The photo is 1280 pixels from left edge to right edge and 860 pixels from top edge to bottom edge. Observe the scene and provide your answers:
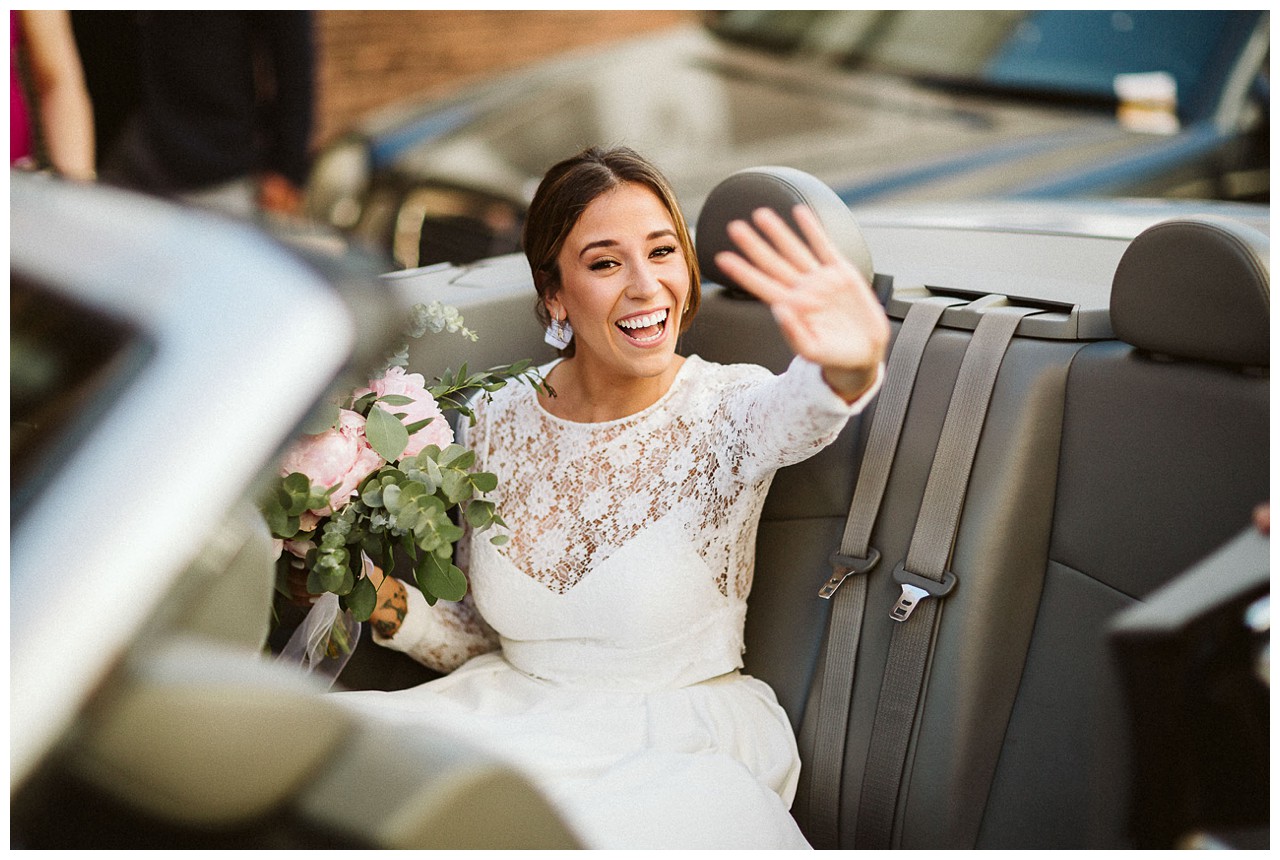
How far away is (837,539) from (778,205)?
1.63 ft

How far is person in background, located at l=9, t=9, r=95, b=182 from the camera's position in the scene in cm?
225

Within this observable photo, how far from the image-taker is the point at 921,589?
152 cm

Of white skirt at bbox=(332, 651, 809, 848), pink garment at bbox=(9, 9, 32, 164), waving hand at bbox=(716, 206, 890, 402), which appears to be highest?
pink garment at bbox=(9, 9, 32, 164)

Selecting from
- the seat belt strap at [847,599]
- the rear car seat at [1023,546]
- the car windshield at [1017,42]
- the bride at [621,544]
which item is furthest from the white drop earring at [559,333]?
the car windshield at [1017,42]

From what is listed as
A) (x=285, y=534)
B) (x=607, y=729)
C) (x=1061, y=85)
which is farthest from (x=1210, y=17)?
(x=285, y=534)

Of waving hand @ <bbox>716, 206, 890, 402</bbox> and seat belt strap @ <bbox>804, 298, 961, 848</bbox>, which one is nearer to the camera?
waving hand @ <bbox>716, 206, 890, 402</bbox>

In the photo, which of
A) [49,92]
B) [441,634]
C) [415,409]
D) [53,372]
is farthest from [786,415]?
[49,92]

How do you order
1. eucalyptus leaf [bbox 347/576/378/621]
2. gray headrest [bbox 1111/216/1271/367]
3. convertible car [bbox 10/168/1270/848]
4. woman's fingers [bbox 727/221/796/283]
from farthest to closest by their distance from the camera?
eucalyptus leaf [bbox 347/576/378/621]
gray headrest [bbox 1111/216/1271/367]
woman's fingers [bbox 727/221/796/283]
convertible car [bbox 10/168/1270/848]

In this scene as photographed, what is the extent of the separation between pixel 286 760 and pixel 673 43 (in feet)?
12.6

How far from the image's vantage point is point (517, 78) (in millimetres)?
Answer: 4051

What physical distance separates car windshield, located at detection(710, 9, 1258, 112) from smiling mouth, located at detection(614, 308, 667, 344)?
7.03 feet

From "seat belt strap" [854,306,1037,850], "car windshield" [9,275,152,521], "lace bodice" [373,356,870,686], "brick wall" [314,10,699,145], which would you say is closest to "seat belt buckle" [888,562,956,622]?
"seat belt strap" [854,306,1037,850]

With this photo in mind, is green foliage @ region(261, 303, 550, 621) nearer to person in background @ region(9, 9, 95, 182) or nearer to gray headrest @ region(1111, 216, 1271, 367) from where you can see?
gray headrest @ region(1111, 216, 1271, 367)

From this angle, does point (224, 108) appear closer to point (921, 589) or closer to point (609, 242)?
point (609, 242)
